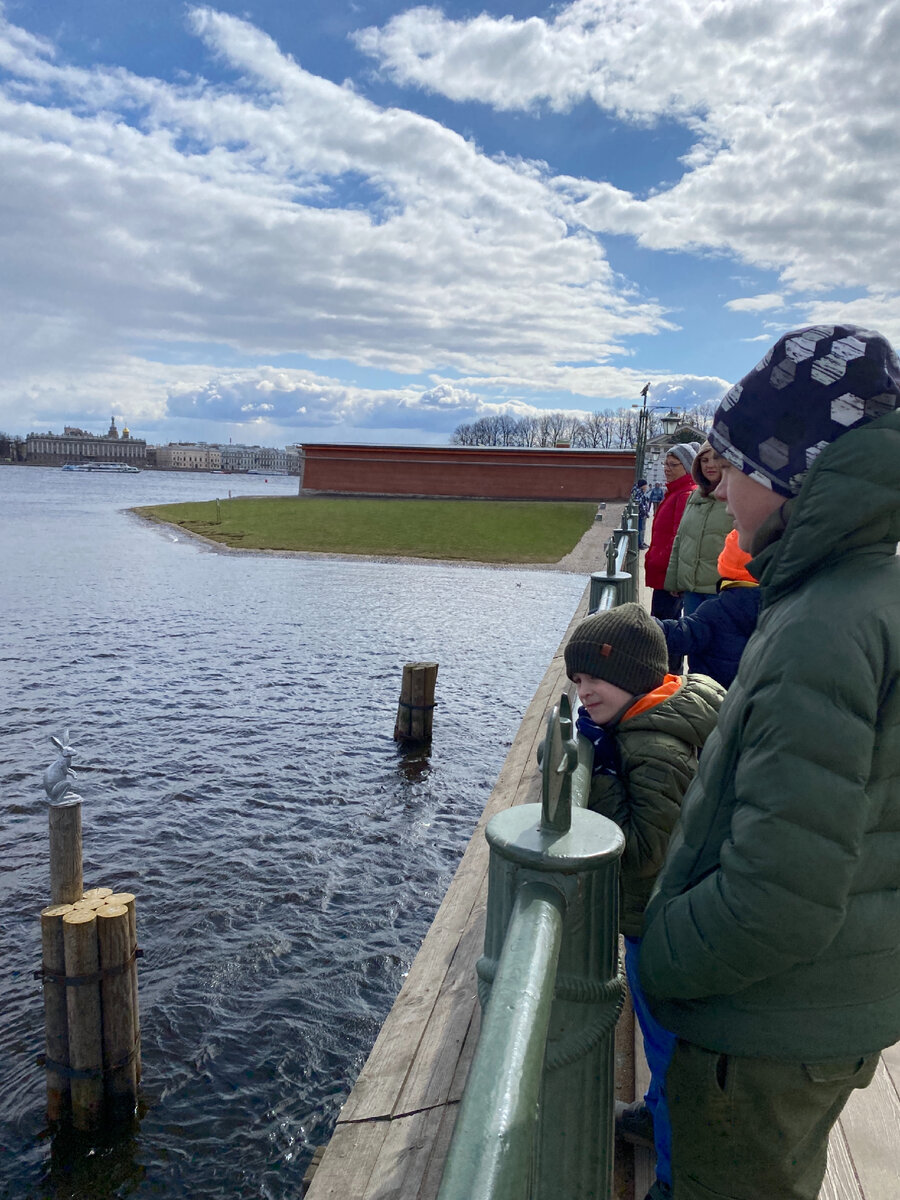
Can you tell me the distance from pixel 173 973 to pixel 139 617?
1394cm

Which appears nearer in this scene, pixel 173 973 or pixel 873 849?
pixel 873 849

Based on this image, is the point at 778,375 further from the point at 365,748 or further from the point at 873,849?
the point at 365,748

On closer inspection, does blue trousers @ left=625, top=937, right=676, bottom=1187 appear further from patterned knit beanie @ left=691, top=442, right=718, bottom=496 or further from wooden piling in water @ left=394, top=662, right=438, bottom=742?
wooden piling in water @ left=394, top=662, right=438, bottom=742

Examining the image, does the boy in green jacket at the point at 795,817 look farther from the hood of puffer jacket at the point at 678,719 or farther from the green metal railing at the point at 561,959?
the hood of puffer jacket at the point at 678,719

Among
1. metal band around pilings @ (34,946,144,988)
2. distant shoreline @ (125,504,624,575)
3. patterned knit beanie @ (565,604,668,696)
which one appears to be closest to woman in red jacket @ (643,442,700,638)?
patterned knit beanie @ (565,604,668,696)

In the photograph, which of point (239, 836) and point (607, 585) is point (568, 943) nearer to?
point (607, 585)

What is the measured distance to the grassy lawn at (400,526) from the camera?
3322cm

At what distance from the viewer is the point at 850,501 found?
1.39 m

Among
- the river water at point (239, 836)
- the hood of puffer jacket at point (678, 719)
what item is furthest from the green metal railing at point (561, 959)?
the river water at point (239, 836)

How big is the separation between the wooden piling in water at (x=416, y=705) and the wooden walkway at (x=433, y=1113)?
25.2ft

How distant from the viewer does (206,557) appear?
3070 cm

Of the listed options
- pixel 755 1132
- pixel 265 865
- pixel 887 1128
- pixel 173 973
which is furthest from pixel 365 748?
pixel 755 1132

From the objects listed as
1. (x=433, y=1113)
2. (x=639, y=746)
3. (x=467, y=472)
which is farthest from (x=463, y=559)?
(x=467, y=472)

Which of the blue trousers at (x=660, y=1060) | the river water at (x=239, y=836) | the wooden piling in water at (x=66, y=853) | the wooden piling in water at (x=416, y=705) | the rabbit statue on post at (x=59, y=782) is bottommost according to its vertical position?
the river water at (x=239, y=836)
